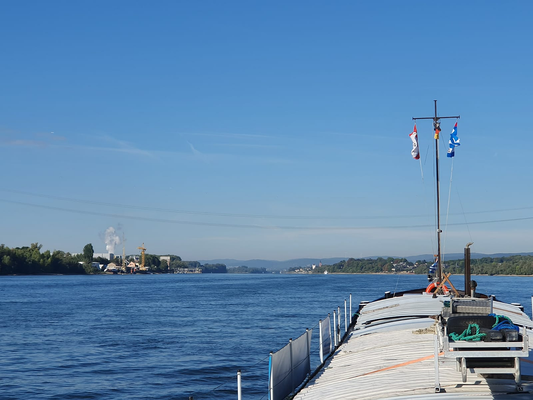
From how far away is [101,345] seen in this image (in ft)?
131

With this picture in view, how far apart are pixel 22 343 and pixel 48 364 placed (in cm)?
883

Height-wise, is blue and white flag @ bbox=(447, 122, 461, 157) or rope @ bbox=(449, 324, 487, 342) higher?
blue and white flag @ bbox=(447, 122, 461, 157)

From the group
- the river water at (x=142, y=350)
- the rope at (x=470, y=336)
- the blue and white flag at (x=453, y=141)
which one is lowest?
the river water at (x=142, y=350)

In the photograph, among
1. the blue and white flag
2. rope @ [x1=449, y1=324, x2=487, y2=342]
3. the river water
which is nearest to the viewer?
rope @ [x1=449, y1=324, x2=487, y2=342]

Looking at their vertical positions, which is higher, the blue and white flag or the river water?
the blue and white flag

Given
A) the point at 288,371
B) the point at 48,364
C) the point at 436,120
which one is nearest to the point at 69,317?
the point at 48,364

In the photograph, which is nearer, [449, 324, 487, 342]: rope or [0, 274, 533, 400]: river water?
[449, 324, 487, 342]: rope

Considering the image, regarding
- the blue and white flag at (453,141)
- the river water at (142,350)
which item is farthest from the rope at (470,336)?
the blue and white flag at (453,141)

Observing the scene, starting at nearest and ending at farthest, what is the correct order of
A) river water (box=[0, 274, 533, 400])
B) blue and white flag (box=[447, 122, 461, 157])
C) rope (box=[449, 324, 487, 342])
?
1. rope (box=[449, 324, 487, 342])
2. river water (box=[0, 274, 533, 400])
3. blue and white flag (box=[447, 122, 461, 157])

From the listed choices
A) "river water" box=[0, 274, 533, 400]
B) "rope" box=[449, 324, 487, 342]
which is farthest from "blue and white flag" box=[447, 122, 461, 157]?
"rope" box=[449, 324, 487, 342]

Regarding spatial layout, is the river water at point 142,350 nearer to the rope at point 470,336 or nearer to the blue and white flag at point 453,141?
the rope at point 470,336

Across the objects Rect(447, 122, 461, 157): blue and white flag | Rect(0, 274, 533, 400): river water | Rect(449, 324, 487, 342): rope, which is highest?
Rect(447, 122, 461, 157): blue and white flag

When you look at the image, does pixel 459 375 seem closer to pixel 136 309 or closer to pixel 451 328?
pixel 451 328

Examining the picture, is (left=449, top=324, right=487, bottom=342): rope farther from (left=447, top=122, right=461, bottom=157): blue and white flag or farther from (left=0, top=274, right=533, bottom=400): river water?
(left=447, top=122, right=461, bottom=157): blue and white flag
